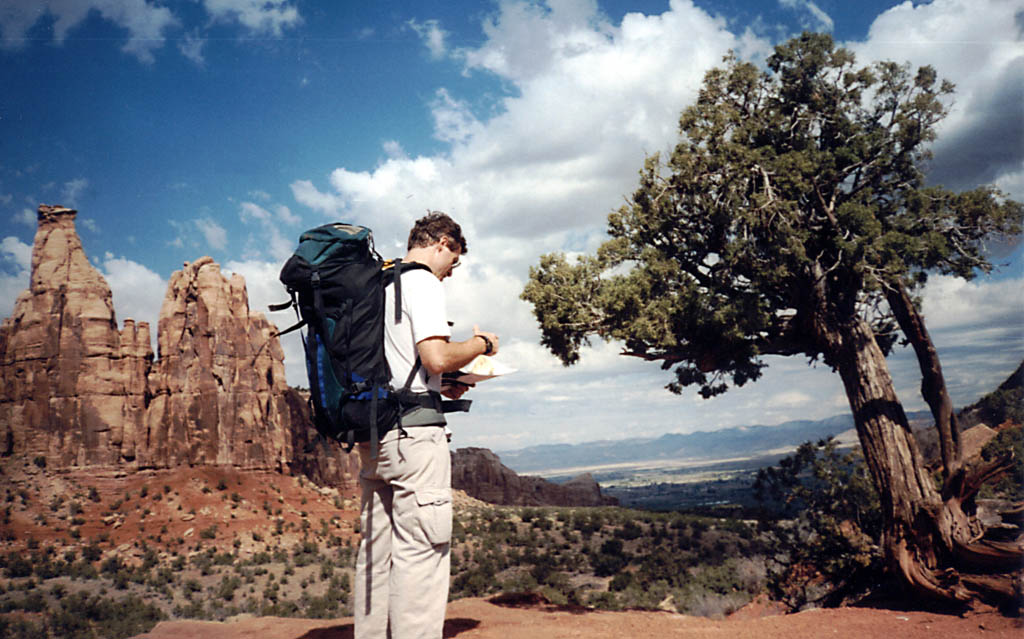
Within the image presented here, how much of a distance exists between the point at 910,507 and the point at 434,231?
30.2 ft

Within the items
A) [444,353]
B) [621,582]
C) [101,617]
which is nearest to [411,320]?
[444,353]

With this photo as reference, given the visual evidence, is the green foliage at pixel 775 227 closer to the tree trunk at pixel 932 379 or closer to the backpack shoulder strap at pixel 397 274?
the tree trunk at pixel 932 379

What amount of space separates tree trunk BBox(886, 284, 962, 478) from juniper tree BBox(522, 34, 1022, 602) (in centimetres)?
2

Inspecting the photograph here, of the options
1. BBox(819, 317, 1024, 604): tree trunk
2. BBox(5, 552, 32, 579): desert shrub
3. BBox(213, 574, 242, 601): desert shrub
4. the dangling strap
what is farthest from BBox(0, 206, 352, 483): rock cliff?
the dangling strap

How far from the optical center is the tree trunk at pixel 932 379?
368 inches

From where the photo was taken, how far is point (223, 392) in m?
41.6

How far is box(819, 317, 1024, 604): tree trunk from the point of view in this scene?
7.71m

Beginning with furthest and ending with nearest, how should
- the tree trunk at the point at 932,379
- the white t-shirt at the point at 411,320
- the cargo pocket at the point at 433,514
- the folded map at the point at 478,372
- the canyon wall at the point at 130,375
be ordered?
the canyon wall at the point at 130,375, the tree trunk at the point at 932,379, the folded map at the point at 478,372, the white t-shirt at the point at 411,320, the cargo pocket at the point at 433,514

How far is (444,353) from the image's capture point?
276 cm

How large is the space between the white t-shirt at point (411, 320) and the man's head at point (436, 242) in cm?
23

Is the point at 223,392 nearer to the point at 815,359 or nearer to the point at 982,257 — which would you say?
the point at 815,359

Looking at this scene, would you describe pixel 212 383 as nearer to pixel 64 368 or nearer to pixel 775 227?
pixel 64 368

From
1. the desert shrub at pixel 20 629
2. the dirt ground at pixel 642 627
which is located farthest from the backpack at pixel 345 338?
the desert shrub at pixel 20 629

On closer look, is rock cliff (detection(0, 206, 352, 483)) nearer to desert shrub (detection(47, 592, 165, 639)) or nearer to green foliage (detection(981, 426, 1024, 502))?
desert shrub (detection(47, 592, 165, 639))
